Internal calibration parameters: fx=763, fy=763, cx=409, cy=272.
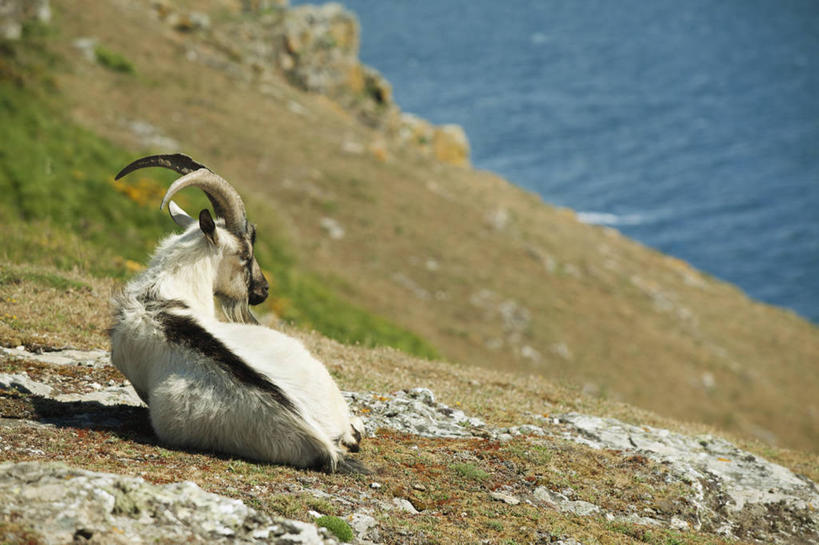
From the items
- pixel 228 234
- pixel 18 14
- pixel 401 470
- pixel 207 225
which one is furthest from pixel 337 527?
pixel 18 14

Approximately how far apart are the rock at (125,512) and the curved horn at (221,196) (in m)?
3.85

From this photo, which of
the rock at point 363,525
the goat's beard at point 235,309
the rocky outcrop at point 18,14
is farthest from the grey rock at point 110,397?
the rocky outcrop at point 18,14

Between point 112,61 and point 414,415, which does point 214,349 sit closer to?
point 414,415

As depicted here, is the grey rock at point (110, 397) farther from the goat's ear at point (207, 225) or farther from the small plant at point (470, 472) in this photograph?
the small plant at point (470, 472)

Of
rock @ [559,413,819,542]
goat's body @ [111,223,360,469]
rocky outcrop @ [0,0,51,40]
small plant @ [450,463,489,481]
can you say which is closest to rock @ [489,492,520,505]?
small plant @ [450,463,489,481]

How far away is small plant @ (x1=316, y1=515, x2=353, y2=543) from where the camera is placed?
7397 millimetres

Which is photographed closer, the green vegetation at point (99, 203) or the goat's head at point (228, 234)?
the goat's head at point (228, 234)

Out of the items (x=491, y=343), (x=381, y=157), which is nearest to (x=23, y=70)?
(x=381, y=157)

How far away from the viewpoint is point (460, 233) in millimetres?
45781

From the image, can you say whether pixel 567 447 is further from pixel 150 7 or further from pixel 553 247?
pixel 150 7

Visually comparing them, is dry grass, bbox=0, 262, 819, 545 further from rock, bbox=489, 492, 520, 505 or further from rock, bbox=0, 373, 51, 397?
rock, bbox=0, 373, 51, 397

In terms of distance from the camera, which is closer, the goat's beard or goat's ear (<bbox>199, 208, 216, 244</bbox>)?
goat's ear (<bbox>199, 208, 216, 244</bbox>)

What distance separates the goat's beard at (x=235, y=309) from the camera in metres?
10.9

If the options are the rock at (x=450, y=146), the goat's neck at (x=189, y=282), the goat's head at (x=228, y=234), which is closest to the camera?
the goat's neck at (x=189, y=282)
